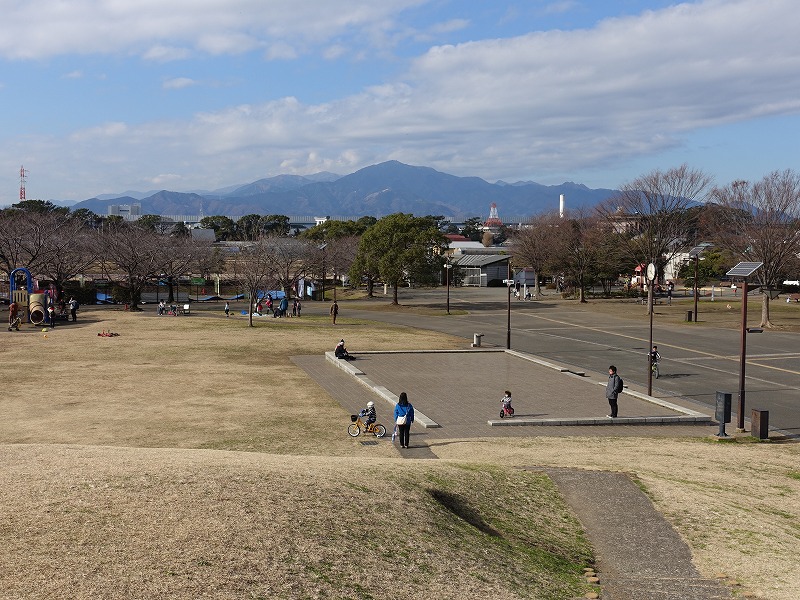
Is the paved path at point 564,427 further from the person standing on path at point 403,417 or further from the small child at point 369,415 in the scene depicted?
the small child at point 369,415

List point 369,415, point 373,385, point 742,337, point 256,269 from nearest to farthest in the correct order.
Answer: point 369,415, point 742,337, point 373,385, point 256,269

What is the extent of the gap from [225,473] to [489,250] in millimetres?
101780

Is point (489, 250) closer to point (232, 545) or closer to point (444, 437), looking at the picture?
point (444, 437)

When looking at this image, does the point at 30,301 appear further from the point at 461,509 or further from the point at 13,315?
the point at 461,509

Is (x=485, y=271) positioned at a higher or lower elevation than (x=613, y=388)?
higher

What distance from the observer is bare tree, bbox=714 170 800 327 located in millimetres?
45906

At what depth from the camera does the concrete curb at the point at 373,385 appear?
737 inches

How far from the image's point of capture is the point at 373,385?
23.9 meters

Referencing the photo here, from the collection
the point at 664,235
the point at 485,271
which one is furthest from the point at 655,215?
the point at 485,271

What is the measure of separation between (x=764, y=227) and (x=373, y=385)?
115 ft

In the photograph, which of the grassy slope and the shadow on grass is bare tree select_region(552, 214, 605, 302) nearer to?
the grassy slope

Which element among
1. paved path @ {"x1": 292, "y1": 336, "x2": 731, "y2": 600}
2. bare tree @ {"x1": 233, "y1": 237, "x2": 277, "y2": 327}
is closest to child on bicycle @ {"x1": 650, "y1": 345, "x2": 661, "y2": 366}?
paved path @ {"x1": 292, "y1": 336, "x2": 731, "y2": 600}

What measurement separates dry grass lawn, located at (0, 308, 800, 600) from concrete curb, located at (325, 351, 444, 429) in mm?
2076

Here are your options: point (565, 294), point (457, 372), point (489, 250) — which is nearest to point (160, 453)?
point (457, 372)
